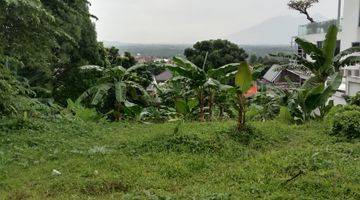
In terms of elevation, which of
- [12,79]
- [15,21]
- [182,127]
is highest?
[15,21]

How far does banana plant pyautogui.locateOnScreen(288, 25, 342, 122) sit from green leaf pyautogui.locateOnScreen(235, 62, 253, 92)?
93.5 inches

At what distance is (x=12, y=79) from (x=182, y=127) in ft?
10.8

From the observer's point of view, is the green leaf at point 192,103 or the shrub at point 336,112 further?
the green leaf at point 192,103

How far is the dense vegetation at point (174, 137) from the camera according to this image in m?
5.18

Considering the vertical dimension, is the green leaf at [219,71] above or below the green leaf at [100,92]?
above

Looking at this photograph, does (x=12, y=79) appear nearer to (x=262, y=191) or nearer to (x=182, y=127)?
(x=182, y=127)

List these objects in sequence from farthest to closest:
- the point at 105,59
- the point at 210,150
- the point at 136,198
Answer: the point at 105,59 → the point at 210,150 → the point at 136,198

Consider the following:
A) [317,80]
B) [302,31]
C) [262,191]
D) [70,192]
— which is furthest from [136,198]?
[302,31]

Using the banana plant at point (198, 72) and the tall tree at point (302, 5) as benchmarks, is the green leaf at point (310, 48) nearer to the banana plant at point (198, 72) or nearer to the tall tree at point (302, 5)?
the banana plant at point (198, 72)

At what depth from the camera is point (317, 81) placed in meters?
11.0

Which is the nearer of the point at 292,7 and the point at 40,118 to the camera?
the point at 40,118

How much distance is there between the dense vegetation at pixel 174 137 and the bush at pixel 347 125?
16mm

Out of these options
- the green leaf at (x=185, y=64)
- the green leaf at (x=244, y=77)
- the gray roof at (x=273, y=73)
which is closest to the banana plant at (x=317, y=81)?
the gray roof at (x=273, y=73)

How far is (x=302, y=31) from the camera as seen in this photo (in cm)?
3056
